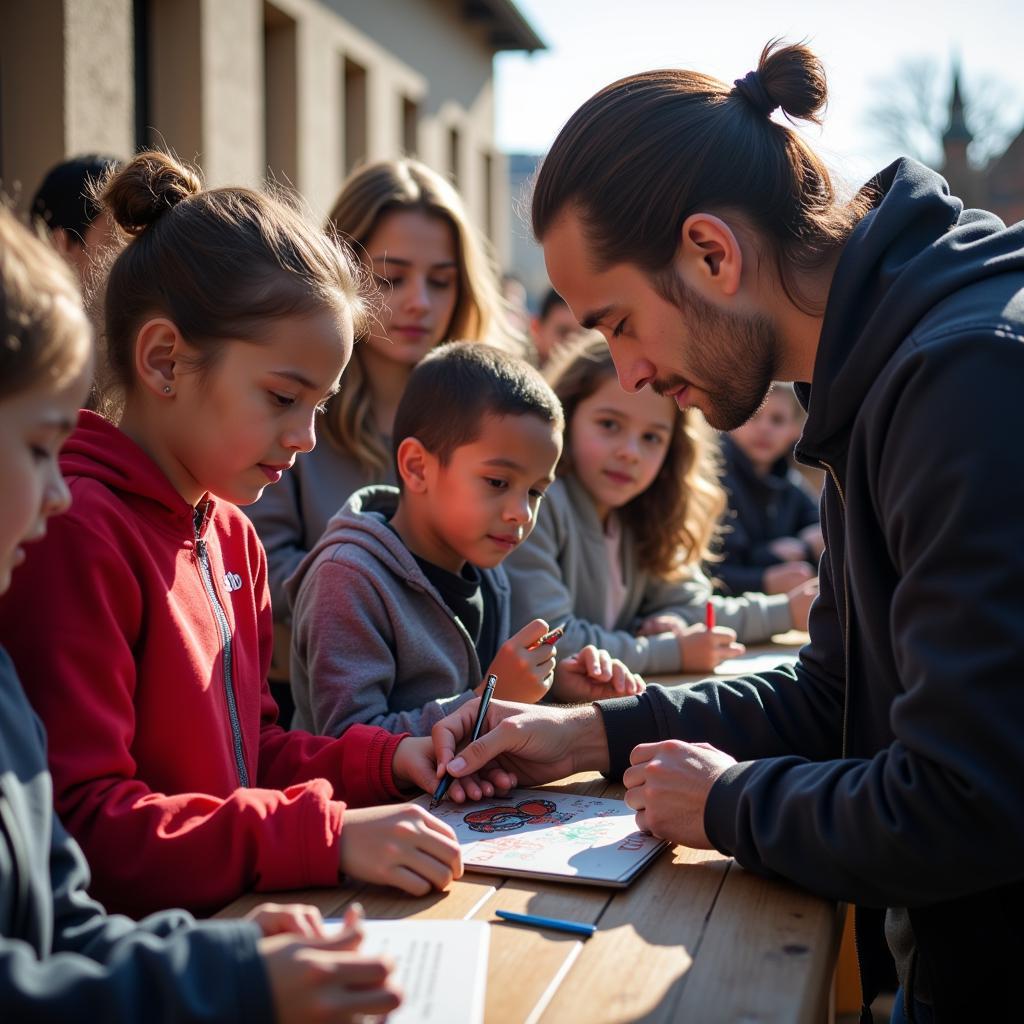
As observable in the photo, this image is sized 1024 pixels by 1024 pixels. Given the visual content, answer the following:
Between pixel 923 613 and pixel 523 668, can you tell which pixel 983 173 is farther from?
pixel 923 613

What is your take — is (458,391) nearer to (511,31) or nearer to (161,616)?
(161,616)

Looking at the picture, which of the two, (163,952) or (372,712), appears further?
(372,712)

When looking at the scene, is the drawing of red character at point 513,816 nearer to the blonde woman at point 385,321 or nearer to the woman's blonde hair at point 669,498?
the blonde woman at point 385,321

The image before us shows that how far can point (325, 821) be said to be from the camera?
1374mm

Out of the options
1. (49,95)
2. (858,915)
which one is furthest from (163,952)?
(49,95)

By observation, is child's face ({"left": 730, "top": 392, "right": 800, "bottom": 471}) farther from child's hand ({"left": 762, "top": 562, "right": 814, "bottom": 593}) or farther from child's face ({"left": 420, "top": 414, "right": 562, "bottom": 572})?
child's face ({"left": 420, "top": 414, "right": 562, "bottom": 572})

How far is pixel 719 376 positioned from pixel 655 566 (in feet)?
4.97

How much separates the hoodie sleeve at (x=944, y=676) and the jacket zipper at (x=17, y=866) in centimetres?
79

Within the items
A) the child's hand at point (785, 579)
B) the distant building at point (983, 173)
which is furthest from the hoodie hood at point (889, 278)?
the distant building at point (983, 173)

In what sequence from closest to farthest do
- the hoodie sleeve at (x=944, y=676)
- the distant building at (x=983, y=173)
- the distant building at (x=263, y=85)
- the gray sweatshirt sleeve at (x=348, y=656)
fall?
the hoodie sleeve at (x=944, y=676), the gray sweatshirt sleeve at (x=348, y=656), the distant building at (x=263, y=85), the distant building at (x=983, y=173)

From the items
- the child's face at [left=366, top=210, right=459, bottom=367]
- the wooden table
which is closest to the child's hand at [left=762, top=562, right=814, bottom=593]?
the child's face at [left=366, top=210, right=459, bottom=367]

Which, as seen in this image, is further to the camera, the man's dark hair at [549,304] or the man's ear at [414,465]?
the man's dark hair at [549,304]

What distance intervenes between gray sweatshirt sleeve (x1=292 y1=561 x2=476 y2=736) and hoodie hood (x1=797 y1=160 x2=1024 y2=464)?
82cm

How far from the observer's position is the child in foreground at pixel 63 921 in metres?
0.93
